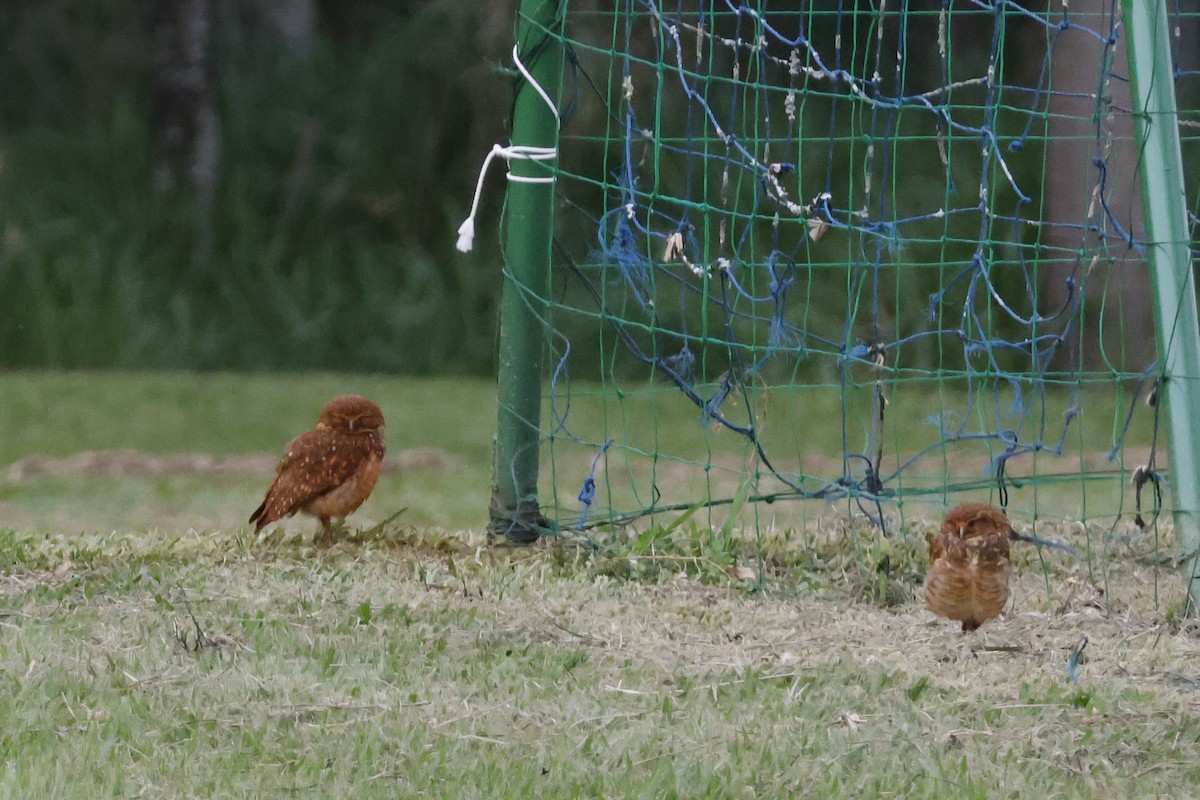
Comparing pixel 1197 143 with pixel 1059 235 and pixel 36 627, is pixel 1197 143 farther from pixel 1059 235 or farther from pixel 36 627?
pixel 36 627

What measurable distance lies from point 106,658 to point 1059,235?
951cm

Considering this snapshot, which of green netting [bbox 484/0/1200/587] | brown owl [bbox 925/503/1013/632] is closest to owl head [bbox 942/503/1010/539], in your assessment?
brown owl [bbox 925/503/1013/632]

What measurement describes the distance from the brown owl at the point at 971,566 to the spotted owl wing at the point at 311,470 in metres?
2.03

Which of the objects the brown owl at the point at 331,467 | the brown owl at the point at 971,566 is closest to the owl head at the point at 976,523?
the brown owl at the point at 971,566

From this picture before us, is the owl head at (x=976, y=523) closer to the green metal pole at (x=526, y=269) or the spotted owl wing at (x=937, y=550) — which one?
the spotted owl wing at (x=937, y=550)

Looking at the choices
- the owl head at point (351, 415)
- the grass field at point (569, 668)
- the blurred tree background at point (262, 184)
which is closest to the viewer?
the grass field at point (569, 668)

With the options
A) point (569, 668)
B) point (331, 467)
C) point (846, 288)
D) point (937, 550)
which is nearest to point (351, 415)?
point (331, 467)

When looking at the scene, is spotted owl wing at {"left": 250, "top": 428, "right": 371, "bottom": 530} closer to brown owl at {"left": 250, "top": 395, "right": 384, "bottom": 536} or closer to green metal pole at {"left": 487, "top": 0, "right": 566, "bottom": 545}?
brown owl at {"left": 250, "top": 395, "right": 384, "bottom": 536}

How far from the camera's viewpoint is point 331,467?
5.91 meters

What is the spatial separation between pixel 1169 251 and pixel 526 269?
2.05m

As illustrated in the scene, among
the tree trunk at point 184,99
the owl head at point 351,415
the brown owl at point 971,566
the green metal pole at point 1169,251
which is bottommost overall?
the brown owl at point 971,566

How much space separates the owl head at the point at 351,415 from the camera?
6027mm

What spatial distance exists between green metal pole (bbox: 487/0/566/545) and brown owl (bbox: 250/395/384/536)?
0.44 metres

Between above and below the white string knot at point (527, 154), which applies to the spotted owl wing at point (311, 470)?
below
